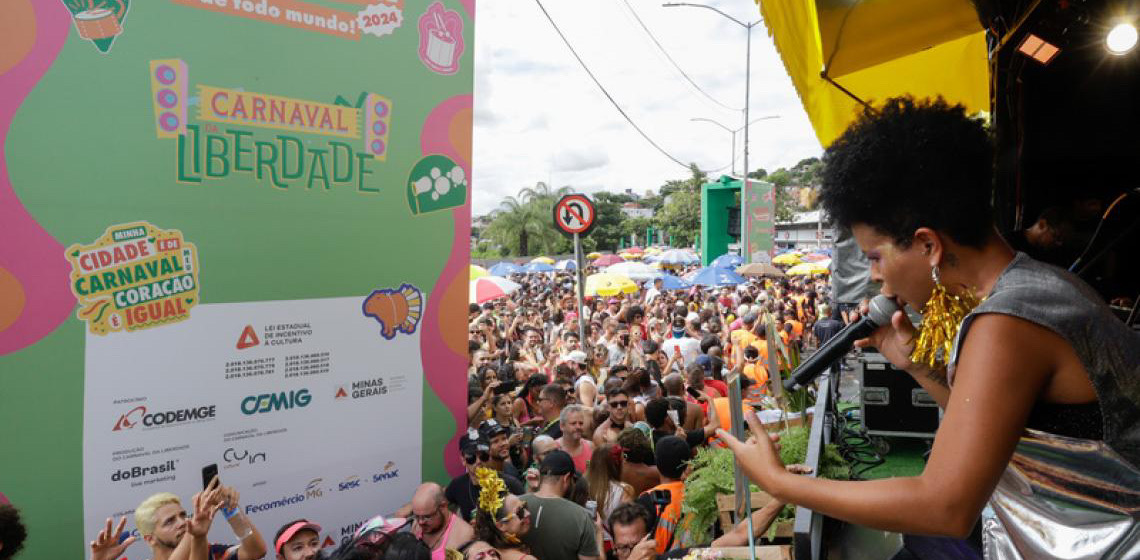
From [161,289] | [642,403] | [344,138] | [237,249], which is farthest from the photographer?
[642,403]

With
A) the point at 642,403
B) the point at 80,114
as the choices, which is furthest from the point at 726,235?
the point at 80,114

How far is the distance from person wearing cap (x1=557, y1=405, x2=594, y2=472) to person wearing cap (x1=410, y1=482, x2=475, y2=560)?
172 centimetres

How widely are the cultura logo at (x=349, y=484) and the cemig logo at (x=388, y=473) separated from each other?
0.12 m

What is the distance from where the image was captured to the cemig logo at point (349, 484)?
4230 millimetres

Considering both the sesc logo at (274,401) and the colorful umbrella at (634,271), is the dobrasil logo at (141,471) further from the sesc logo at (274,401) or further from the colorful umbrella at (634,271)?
the colorful umbrella at (634,271)

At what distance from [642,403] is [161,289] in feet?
14.0

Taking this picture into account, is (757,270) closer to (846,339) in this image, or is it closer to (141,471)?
(141,471)

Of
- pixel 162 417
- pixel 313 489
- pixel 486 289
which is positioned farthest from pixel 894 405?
pixel 486 289

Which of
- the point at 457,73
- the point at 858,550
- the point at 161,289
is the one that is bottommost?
the point at 858,550

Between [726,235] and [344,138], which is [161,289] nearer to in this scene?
[344,138]

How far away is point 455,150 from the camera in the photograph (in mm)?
4617

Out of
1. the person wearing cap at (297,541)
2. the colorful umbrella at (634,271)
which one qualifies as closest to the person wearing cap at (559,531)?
the person wearing cap at (297,541)

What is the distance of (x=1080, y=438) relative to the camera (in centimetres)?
140

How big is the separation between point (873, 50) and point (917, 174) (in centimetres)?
231
